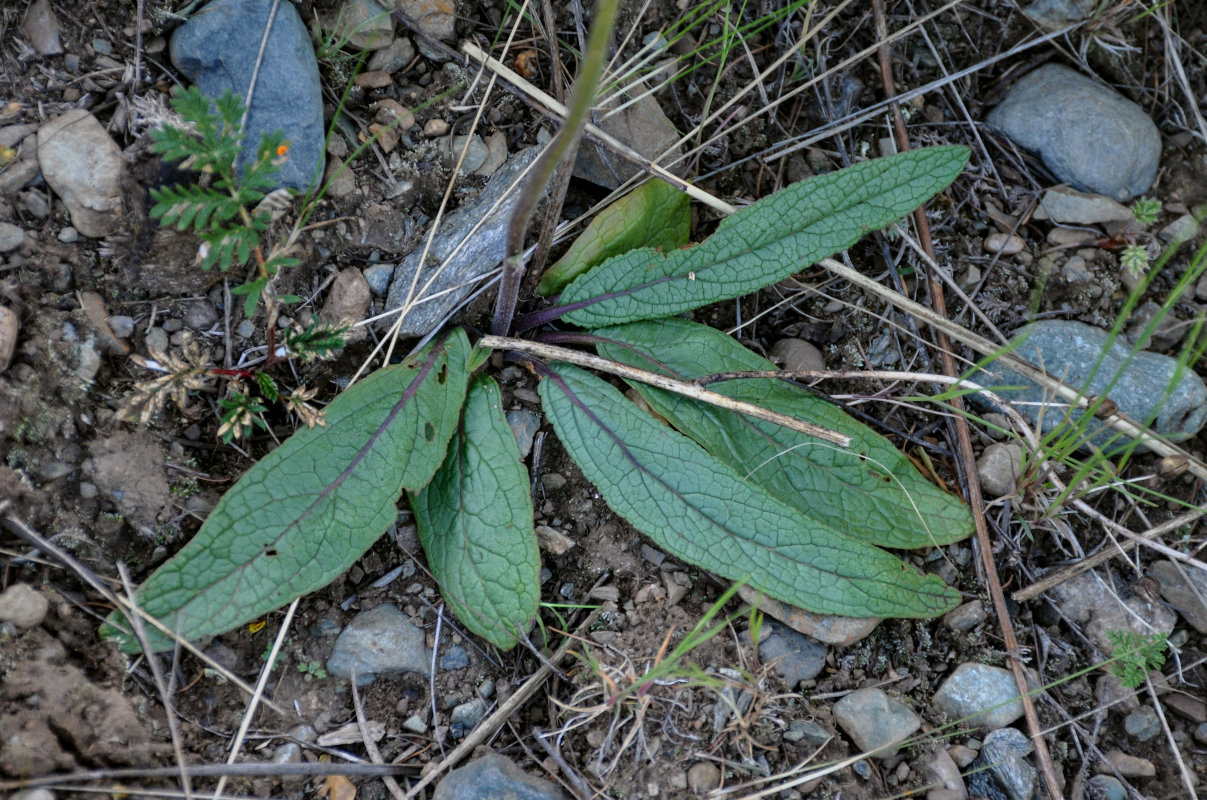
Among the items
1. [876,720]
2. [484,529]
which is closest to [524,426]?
[484,529]

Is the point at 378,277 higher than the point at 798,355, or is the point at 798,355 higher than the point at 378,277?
the point at 378,277

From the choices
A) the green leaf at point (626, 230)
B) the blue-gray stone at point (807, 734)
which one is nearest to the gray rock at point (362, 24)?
the green leaf at point (626, 230)

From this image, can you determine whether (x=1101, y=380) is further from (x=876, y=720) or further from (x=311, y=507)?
(x=311, y=507)

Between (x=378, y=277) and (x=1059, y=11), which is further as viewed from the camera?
(x=1059, y=11)

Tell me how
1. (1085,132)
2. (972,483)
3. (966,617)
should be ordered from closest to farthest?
(966,617), (972,483), (1085,132)

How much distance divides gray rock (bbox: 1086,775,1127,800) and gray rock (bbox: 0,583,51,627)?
289 cm

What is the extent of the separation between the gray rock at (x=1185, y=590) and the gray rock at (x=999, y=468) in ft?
1.80

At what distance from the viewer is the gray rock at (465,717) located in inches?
86.8

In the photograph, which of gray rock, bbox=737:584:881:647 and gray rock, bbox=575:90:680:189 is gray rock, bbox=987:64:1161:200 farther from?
gray rock, bbox=737:584:881:647

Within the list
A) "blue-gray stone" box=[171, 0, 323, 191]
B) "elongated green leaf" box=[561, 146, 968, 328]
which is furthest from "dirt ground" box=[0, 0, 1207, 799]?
"elongated green leaf" box=[561, 146, 968, 328]

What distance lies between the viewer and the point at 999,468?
2.61 metres

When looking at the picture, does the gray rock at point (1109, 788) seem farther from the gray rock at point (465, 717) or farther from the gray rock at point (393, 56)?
the gray rock at point (393, 56)

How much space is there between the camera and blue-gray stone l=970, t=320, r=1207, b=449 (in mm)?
2660

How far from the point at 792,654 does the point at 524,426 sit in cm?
107
